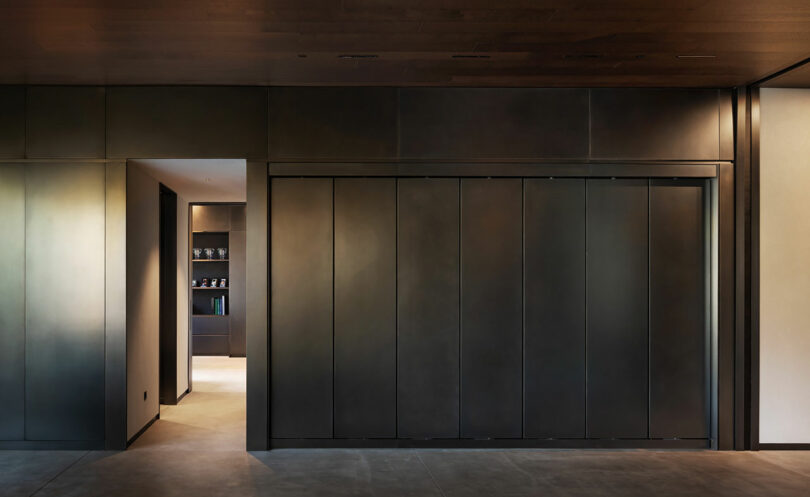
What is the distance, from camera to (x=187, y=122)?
20.1 feet

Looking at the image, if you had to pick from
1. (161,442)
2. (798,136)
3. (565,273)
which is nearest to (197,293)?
(161,442)

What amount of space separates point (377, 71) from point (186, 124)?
80.9 inches

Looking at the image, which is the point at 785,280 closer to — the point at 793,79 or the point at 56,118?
the point at 793,79

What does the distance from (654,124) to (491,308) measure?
257 centimetres

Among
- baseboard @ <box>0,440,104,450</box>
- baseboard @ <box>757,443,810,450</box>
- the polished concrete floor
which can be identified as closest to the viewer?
the polished concrete floor

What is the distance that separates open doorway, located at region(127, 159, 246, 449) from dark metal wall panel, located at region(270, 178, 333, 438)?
0.67 meters

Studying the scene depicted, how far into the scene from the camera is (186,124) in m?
6.14

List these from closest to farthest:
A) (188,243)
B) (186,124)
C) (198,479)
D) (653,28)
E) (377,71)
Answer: (653,28), (198,479), (377,71), (186,124), (188,243)

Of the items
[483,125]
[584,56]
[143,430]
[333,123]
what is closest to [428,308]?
[483,125]

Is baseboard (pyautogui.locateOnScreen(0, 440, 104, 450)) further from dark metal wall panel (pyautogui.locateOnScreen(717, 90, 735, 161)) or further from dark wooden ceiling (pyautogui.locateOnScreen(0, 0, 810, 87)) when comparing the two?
dark metal wall panel (pyautogui.locateOnScreen(717, 90, 735, 161))

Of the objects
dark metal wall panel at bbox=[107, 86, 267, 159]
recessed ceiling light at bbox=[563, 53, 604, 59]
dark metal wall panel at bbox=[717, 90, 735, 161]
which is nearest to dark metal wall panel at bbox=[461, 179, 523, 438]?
recessed ceiling light at bbox=[563, 53, 604, 59]

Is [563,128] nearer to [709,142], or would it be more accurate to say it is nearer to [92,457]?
[709,142]

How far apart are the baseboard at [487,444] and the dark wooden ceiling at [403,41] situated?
144 inches

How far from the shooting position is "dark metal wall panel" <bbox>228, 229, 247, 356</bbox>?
1287 centimetres
